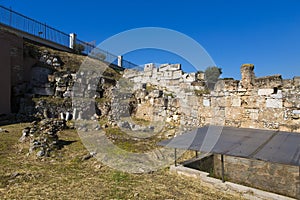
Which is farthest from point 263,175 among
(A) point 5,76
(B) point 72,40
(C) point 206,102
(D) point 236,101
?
(B) point 72,40

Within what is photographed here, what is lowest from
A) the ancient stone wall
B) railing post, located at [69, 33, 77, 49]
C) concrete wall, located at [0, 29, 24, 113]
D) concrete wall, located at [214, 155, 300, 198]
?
concrete wall, located at [214, 155, 300, 198]

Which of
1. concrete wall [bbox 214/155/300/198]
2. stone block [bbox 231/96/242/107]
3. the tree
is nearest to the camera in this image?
concrete wall [bbox 214/155/300/198]

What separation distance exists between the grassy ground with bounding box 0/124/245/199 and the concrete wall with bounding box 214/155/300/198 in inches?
61.3

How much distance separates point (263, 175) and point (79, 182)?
4.24 metres

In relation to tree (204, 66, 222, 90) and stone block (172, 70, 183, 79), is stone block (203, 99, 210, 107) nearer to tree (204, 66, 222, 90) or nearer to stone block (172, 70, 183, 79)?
tree (204, 66, 222, 90)

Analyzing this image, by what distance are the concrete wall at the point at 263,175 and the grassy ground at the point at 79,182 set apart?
1557 mm

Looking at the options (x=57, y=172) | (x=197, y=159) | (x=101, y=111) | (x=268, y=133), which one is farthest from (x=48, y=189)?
(x=101, y=111)

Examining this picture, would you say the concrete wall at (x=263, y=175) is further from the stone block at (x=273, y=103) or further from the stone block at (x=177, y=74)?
the stone block at (x=177, y=74)

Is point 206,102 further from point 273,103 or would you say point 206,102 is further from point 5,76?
point 5,76

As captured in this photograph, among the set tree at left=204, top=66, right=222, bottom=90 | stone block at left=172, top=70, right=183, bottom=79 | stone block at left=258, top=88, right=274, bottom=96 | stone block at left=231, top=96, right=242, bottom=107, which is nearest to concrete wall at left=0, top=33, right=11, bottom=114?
stone block at left=172, top=70, right=183, bottom=79

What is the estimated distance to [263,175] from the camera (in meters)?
4.94

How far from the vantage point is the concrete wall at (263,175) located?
4582 mm

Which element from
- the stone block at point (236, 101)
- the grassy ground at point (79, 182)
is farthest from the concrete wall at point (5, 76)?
the stone block at point (236, 101)

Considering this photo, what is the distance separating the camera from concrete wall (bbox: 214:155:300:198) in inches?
180
